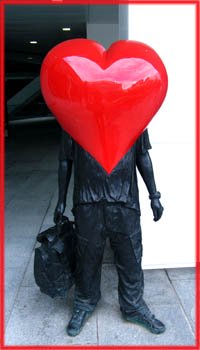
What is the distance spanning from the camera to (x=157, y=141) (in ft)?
10.4

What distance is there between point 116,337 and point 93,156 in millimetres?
1312

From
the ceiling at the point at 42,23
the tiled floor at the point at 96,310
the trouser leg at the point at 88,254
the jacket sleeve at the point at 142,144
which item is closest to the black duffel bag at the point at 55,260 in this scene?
the trouser leg at the point at 88,254

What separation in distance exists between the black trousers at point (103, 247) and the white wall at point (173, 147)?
749 mm

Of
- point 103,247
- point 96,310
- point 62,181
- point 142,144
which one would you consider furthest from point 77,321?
point 142,144

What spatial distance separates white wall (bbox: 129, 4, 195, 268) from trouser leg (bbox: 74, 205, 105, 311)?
2.72ft

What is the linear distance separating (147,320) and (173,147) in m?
1.43

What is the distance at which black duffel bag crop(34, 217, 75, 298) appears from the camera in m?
2.62

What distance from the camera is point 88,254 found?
99.8 inches

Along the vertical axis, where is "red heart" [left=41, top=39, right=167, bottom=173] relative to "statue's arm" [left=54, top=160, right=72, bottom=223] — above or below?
above

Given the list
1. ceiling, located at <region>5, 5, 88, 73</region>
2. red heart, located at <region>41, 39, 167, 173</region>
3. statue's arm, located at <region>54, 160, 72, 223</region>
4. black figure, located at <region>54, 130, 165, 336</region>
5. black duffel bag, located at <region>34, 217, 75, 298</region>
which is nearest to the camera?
red heart, located at <region>41, 39, 167, 173</region>

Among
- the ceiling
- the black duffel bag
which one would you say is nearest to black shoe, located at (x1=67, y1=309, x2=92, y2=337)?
the black duffel bag

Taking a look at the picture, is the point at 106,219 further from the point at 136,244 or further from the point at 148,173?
the point at 148,173

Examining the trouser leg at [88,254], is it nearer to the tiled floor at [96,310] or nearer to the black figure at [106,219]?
the black figure at [106,219]

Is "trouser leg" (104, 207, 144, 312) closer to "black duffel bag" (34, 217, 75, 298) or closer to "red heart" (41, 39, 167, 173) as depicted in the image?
"black duffel bag" (34, 217, 75, 298)
